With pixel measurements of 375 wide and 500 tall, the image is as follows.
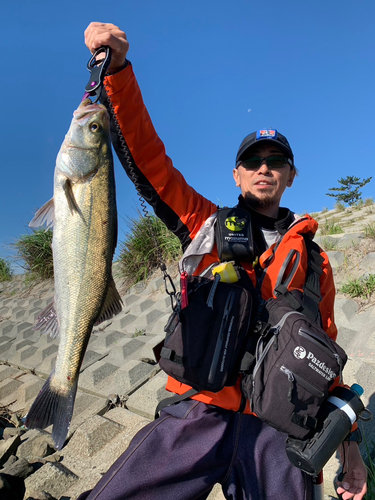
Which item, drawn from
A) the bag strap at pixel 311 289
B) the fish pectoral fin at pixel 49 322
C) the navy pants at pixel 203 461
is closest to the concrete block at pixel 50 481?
the navy pants at pixel 203 461

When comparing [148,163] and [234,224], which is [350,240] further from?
[148,163]

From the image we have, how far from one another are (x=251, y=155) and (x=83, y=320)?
167cm

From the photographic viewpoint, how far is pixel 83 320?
5.82 ft

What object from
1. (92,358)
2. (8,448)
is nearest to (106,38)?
(8,448)

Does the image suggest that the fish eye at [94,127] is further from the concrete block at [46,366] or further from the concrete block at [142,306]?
the concrete block at [142,306]

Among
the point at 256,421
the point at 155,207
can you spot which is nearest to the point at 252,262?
the point at 155,207

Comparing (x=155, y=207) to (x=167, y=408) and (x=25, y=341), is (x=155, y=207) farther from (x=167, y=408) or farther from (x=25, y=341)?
(x=25, y=341)

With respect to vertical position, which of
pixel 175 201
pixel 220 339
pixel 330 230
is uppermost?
pixel 330 230

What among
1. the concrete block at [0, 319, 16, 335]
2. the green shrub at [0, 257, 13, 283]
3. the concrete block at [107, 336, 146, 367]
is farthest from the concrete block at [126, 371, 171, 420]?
the green shrub at [0, 257, 13, 283]

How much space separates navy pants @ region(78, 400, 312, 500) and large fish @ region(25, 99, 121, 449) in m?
0.47

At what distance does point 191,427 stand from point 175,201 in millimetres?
1400

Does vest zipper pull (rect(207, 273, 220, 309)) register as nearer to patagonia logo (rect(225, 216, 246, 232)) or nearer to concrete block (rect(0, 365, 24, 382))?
patagonia logo (rect(225, 216, 246, 232))

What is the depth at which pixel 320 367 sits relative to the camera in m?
1.76

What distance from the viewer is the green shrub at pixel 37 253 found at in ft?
39.3
